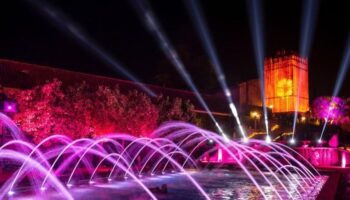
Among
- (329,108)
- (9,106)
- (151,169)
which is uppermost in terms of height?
(329,108)

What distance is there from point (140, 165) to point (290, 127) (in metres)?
32.0

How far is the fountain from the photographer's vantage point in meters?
16.1

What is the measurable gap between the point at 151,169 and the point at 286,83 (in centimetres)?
4138

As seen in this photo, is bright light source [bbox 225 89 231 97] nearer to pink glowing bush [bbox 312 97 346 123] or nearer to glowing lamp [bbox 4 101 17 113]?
pink glowing bush [bbox 312 97 346 123]

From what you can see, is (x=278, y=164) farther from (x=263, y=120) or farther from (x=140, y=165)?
(x=263, y=120)

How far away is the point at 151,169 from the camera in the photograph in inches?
1075

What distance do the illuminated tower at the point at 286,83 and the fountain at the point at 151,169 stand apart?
27815mm

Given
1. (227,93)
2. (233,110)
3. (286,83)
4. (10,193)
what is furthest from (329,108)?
(10,193)

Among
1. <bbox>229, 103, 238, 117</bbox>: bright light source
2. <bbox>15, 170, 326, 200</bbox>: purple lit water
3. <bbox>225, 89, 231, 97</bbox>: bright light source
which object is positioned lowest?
<bbox>15, 170, 326, 200</bbox>: purple lit water

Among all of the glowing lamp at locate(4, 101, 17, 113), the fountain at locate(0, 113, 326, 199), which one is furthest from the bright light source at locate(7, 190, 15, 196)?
the glowing lamp at locate(4, 101, 17, 113)

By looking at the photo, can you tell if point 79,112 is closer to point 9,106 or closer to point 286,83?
point 9,106

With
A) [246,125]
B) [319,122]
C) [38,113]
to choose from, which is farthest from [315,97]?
[38,113]

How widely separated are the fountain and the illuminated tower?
2782 centimetres

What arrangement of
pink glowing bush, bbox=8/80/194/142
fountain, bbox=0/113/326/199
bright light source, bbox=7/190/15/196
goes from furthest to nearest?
1. pink glowing bush, bbox=8/80/194/142
2. fountain, bbox=0/113/326/199
3. bright light source, bbox=7/190/15/196
